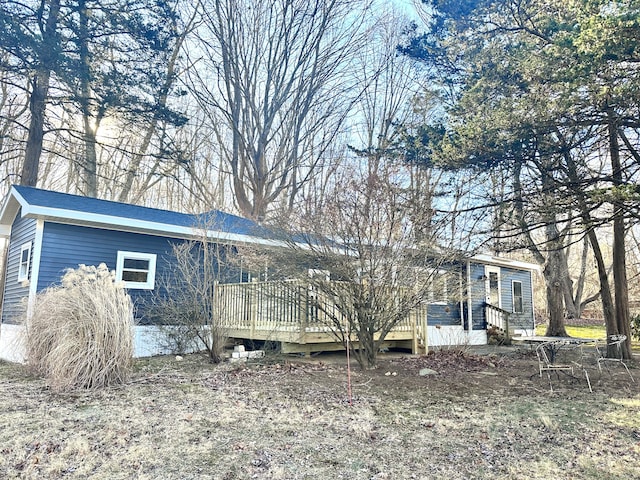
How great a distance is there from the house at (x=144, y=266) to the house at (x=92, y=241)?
0.7 inches

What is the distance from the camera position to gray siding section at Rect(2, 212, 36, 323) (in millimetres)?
9656

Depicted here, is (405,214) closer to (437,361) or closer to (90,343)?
(437,361)

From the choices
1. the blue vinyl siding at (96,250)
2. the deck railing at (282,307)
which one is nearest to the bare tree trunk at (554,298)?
the deck railing at (282,307)

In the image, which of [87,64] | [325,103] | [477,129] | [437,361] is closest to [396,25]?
[325,103]

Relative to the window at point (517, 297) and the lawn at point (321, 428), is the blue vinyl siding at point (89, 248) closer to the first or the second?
the lawn at point (321, 428)

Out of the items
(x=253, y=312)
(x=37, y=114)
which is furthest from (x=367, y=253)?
(x=37, y=114)

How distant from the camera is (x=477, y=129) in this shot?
22.4ft

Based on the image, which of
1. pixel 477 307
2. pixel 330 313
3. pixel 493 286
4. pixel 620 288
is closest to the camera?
pixel 330 313

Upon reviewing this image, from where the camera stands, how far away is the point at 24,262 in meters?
9.98

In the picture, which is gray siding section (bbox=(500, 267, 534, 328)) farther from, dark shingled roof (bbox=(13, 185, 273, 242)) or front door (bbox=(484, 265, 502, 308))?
dark shingled roof (bbox=(13, 185, 273, 242))

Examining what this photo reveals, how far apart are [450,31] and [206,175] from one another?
1458 centimetres

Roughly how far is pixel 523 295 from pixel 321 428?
15.0 m

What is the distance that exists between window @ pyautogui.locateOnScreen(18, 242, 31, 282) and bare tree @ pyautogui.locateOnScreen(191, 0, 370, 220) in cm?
793

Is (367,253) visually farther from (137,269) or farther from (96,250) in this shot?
(96,250)
